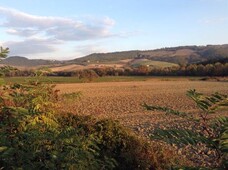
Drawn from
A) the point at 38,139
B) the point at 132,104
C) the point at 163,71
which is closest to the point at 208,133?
the point at 38,139

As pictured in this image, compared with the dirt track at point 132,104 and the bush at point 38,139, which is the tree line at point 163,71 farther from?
the bush at point 38,139

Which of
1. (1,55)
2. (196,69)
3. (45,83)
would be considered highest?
(1,55)

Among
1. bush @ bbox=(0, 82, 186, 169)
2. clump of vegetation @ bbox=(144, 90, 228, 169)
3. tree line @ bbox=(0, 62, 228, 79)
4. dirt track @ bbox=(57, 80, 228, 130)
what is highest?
clump of vegetation @ bbox=(144, 90, 228, 169)

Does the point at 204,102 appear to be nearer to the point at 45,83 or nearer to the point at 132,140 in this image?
the point at 45,83

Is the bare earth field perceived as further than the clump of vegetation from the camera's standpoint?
Yes

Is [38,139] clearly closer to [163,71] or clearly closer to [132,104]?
[132,104]

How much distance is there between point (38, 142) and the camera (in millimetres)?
4227

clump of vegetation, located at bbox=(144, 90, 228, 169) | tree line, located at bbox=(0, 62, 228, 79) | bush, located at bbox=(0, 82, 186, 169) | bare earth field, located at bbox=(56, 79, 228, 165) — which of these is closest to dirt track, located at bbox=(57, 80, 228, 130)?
bare earth field, located at bbox=(56, 79, 228, 165)

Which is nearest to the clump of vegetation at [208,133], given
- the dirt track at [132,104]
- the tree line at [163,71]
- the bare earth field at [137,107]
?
the bare earth field at [137,107]

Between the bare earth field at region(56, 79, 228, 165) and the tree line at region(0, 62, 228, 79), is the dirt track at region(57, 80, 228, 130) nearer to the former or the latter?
the bare earth field at region(56, 79, 228, 165)

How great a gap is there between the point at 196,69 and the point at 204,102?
97.9 metres

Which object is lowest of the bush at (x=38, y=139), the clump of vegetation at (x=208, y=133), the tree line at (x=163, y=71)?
the tree line at (x=163, y=71)

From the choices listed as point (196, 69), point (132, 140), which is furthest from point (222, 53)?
point (132, 140)

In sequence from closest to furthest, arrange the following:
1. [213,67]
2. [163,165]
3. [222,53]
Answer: [163,165] → [213,67] → [222,53]
